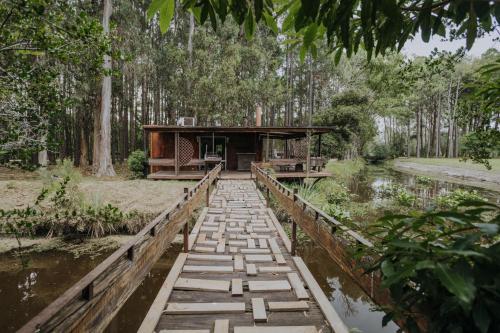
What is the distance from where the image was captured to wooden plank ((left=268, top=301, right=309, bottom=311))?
3.21 meters

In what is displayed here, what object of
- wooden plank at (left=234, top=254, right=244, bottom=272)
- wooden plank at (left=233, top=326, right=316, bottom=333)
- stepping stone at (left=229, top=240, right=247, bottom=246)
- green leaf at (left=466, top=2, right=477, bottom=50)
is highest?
green leaf at (left=466, top=2, right=477, bottom=50)

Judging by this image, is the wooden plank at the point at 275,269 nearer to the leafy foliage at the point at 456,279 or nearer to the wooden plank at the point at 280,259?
the wooden plank at the point at 280,259

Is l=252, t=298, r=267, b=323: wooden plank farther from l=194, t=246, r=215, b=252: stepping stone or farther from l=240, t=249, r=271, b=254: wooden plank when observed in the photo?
l=194, t=246, r=215, b=252: stepping stone

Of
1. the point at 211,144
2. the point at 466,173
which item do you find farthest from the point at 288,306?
the point at 466,173

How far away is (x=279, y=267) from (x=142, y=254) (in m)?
2.51

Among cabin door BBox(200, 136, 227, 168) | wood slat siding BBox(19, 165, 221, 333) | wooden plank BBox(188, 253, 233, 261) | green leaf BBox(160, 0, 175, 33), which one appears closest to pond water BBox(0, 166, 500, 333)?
wooden plank BBox(188, 253, 233, 261)

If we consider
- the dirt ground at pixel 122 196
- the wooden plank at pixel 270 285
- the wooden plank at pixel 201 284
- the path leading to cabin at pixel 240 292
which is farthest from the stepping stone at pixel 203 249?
the dirt ground at pixel 122 196

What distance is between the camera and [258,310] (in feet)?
10.3

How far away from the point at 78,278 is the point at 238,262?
12.9ft

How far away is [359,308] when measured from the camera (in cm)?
559

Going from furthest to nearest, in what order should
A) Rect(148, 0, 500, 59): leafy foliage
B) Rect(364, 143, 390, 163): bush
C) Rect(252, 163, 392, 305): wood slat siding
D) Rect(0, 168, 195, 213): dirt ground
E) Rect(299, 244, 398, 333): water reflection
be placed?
Rect(364, 143, 390, 163): bush → Rect(0, 168, 195, 213): dirt ground → Rect(299, 244, 398, 333): water reflection → Rect(252, 163, 392, 305): wood slat siding → Rect(148, 0, 500, 59): leafy foliage

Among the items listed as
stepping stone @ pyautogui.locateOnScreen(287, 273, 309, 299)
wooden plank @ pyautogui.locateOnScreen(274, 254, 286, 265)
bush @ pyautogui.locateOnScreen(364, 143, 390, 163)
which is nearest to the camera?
stepping stone @ pyautogui.locateOnScreen(287, 273, 309, 299)

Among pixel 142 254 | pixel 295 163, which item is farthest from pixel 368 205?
pixel 142 254

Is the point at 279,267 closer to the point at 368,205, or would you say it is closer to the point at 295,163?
the point at 368,205
